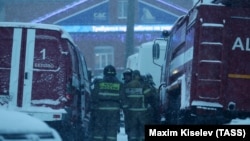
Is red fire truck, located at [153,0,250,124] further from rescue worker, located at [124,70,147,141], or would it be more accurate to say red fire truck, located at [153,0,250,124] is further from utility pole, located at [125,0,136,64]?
utility pole, located at [125,0,136,64]

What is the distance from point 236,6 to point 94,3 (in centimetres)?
3217

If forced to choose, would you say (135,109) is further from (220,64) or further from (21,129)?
(21,129)

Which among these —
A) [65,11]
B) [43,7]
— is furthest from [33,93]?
[43,7]

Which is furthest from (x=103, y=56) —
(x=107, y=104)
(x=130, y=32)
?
(x=107, y=104)

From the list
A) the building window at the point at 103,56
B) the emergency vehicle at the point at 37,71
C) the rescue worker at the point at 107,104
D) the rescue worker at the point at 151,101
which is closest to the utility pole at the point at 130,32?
the building window at the point at 103,56

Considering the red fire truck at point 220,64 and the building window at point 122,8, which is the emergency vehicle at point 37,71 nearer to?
the red fire truck at point 220,64

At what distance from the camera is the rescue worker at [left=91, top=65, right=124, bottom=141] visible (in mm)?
10789

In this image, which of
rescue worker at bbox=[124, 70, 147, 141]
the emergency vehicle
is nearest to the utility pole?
rescue worker at bbox=[124, 70, 147, 141]

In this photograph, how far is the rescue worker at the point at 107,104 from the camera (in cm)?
1079

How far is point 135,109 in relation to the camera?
11234 mm

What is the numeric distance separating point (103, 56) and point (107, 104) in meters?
28.9

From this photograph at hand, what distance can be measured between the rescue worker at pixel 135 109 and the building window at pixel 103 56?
27950mm

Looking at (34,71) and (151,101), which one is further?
(151,101)

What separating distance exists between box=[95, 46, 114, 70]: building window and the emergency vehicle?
29.6 m
